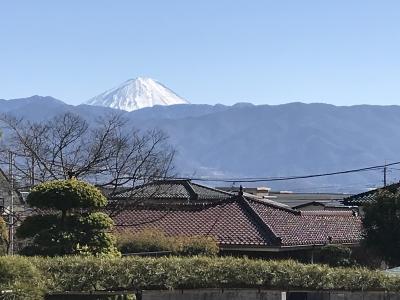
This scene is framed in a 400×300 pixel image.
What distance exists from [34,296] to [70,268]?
1.32m

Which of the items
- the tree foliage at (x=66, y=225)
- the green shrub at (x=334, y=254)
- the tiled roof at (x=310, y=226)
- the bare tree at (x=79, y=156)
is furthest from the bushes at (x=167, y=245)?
the tree foliage at (x=66, y=225)

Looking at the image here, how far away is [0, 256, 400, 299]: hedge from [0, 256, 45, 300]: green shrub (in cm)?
59

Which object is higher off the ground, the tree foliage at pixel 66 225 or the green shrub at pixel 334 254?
the tree foliage at pixel 66 225

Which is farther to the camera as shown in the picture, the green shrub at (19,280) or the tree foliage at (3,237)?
the tree foliage at (3,237)

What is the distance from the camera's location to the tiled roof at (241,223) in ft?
102

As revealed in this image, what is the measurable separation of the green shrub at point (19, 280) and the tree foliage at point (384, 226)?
558 inches

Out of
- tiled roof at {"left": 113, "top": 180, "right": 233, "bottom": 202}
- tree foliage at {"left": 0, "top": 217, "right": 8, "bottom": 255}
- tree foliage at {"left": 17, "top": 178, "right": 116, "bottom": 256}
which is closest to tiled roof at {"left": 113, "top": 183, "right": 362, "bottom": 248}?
tiled roof at {"left": 113, "top": 180, "right": 233, "bottom": 202}

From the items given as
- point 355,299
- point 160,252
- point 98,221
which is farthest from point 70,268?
point 160,252

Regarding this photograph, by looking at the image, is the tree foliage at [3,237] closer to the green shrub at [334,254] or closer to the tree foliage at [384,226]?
the tree foliage at [384,226]

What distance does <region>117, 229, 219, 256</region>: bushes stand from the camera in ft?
87.8

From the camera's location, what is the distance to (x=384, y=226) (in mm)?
25938

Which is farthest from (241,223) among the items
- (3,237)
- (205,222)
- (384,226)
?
(3,237)

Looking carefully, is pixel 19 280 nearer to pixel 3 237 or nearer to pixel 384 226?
pixel 3 237

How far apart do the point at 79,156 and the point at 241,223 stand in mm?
8890
